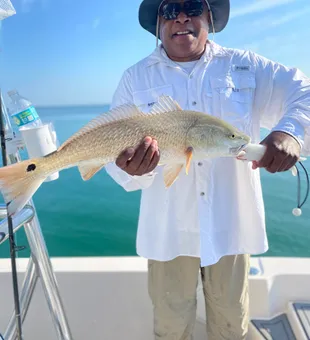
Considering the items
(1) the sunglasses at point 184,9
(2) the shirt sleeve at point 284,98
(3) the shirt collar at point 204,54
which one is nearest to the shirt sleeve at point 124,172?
(3) the shirt collar at point 204,54

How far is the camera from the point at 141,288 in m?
2.36

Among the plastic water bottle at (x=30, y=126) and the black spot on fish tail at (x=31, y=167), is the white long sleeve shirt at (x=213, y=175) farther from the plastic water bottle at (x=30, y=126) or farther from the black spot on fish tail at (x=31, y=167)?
the black spot on fish tail at (x=31, y=167)

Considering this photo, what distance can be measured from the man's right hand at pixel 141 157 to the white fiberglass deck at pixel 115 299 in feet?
3.63

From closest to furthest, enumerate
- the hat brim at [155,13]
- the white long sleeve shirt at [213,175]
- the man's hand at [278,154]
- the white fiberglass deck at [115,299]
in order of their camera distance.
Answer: the man's hand at [278,154] → the white long sleeve shirt at [213,175] → the hat brim at [155,13] → the white fiberglass deck at [115,299]

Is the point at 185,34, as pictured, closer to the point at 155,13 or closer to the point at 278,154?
the point at 155,13

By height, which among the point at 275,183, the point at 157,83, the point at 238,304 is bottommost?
the point at 275,183

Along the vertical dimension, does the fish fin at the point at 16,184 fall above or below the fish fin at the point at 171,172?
above

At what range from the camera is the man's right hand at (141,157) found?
1.44m

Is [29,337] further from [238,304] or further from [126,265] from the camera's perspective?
[238,304]

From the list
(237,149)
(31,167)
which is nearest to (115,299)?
(31,167)

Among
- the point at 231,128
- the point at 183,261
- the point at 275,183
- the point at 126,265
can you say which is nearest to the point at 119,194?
the point at 275,183

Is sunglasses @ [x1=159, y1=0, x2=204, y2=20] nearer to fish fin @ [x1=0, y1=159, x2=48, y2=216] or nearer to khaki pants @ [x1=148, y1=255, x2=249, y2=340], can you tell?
fish fin @ [x1=0, y1=159, x2=48, y2=216]

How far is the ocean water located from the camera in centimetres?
462

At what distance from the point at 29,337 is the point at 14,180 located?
1602mm
